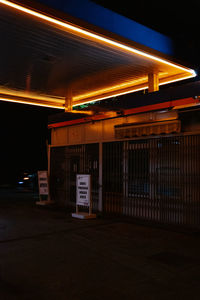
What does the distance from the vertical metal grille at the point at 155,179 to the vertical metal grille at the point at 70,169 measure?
74 cm

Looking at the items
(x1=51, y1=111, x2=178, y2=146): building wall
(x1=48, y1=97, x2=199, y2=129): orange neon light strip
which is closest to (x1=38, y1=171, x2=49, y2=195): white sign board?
(x1=51, y1=111, x2=178, y2=146): building wall

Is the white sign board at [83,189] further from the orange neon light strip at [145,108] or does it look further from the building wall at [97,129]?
the orange neon light strip at [145,108]

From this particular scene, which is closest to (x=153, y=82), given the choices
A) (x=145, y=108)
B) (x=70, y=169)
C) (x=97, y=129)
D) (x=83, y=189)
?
(x=145, y=108)

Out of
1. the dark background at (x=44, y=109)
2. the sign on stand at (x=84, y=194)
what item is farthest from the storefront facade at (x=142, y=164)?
the dark background at (x=44, y=109)

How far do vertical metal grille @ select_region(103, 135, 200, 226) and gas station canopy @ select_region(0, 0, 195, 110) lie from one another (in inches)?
109

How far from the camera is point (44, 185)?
15984 millimetres

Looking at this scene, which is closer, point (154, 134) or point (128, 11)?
point (154, 134)

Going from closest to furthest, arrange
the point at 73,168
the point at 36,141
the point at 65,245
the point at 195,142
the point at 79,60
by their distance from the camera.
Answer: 1. the point at 65,245
2. the point at 195,142
3. the point at 79,60
4. the point at 73,168
5. the point at 36,141

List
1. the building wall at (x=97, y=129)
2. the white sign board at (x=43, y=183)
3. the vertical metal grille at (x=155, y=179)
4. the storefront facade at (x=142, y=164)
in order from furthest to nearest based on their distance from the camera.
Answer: the white sign board at (x=43, y=183)
the building wall at (x=97, y=129)
the storefront facade at (x=142, y=164)
the vertical metal grille at (x=155, y=179)

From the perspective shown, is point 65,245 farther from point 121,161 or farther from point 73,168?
A: point 73,168

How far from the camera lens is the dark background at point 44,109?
11641 millimetres

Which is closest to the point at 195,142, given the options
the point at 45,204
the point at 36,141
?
the point at 45,204

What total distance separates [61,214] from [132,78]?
21.6 feet

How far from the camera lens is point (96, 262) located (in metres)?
6.44
